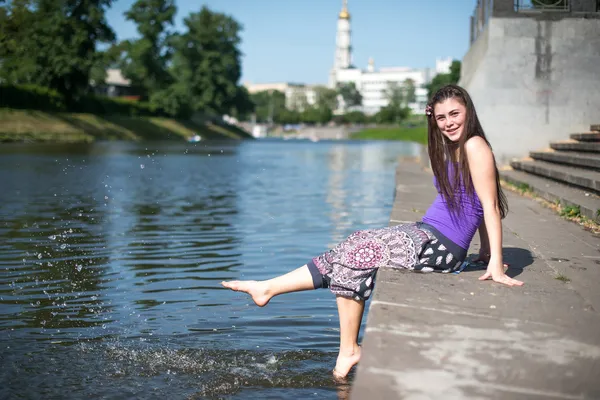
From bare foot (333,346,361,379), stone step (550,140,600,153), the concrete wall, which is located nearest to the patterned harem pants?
bare foot (333,346,361,379)

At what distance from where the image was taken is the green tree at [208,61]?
86875mm

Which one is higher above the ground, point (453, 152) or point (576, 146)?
point (453, 152)

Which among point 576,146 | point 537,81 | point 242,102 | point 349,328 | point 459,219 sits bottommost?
point 349,328

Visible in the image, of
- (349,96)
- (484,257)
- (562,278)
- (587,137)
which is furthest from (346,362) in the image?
(349,96)

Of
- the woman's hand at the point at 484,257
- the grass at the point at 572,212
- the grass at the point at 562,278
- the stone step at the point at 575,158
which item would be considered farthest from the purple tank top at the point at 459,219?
the stone step at the point at 575,158

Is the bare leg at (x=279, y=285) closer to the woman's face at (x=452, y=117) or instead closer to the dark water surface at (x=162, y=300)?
the dark water surface at (x=162, y=300)

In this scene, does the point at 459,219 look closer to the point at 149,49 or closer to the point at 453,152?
the point at 453,152

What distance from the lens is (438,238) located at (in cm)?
434

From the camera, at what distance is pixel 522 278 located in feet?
14.6

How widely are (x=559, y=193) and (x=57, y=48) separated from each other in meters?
56.7

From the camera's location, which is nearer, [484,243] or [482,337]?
[482,337]

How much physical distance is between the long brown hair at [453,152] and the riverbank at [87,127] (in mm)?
43124

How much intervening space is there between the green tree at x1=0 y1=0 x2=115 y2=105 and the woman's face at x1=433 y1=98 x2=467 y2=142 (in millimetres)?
58683

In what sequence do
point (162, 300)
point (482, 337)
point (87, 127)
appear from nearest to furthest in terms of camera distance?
point (482, 337) → point (162, 300) → point (87, 127)
